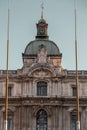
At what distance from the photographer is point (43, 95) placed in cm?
6781

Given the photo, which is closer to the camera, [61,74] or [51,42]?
[61,74]

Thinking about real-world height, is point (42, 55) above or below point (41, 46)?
below

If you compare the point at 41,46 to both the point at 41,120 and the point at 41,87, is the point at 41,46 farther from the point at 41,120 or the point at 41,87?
the point at 41,120

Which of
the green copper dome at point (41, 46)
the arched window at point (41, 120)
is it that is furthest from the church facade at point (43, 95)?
the green copper dome at point (41, 46)

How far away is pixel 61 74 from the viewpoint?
224ft

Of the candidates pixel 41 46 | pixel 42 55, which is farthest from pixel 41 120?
pixel 41 46

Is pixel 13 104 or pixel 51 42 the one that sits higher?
pixel 51 42

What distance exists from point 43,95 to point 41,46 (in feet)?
27.4

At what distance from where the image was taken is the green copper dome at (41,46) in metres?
71.6

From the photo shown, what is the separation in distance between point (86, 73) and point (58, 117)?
8.09 m

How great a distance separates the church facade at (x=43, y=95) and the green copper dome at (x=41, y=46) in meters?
0.99

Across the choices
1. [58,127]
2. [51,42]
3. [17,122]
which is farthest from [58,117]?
[51,42]

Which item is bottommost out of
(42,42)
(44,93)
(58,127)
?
(58,127)

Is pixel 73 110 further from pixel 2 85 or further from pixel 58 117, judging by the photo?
pixel 2 85
